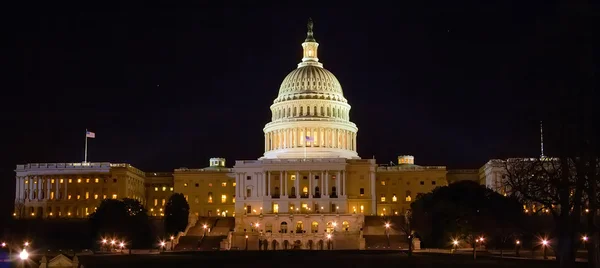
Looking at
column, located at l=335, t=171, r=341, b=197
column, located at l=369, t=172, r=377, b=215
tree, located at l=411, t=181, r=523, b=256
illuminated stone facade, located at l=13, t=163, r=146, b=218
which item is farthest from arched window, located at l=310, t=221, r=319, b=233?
illuminated stone facade, located at l=13, t=163, r=146, b=218

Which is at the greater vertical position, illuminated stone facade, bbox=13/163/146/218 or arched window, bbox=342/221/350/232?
illuminated stone facade, bbox=13/163/146/218

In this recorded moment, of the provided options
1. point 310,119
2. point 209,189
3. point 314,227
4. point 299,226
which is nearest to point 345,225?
point 314,227

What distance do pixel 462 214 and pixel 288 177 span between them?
51957 millimetres

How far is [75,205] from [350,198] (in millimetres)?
44361

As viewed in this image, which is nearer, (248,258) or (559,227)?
(559,227)

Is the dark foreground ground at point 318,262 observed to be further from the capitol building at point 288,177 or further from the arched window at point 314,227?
the capitol building at point 288,177

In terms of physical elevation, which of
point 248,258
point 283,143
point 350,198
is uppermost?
point 283,143

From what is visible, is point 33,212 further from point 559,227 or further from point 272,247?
point 559,227

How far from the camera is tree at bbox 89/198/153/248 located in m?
107

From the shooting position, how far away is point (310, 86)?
160125 mm

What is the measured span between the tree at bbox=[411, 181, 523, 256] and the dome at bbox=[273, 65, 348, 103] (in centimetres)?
4778

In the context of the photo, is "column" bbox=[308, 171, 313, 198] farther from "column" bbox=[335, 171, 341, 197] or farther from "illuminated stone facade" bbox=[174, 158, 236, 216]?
"illuminated stone facade" bbox=[174, 158, 236, 216]

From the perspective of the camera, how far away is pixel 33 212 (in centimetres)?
15412

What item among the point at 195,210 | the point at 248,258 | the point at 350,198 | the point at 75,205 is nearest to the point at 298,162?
the point at 350,198
